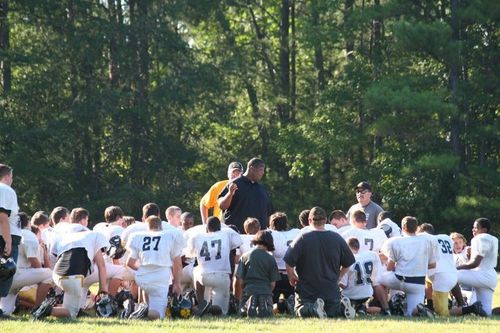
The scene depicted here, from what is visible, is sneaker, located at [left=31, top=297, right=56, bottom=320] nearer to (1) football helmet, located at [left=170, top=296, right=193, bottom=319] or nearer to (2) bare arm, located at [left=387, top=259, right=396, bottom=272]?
(1) football helmet, located at [left=170, top=296, right=193, bottom=319]

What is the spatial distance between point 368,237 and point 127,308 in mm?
3603

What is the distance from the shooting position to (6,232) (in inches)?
521

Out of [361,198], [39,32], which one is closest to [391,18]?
[39,32]

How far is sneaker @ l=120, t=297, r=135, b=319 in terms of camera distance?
14867mm

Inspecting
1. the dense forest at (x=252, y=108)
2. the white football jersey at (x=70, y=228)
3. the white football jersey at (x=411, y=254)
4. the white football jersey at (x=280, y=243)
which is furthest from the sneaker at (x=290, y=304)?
the dense forest at (x=252, y=108)

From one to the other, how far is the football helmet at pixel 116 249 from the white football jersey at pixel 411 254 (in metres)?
3.65

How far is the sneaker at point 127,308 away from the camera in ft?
48.8

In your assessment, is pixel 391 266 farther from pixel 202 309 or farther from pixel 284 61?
pixel 284 61

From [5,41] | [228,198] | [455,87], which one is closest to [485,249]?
[228,198]

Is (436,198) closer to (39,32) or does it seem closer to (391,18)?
(391,18)

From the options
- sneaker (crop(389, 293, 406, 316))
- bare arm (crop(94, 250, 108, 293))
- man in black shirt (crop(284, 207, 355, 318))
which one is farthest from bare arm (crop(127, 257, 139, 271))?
sneaker (crop(389, 293, 406, 316))

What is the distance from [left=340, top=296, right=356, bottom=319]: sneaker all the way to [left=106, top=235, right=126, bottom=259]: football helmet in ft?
10.5

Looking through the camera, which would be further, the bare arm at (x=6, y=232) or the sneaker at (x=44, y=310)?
the sneaker at (x=44, y=310)

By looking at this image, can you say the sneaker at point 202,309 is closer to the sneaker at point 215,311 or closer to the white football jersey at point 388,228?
the sneaker at point 215,311
